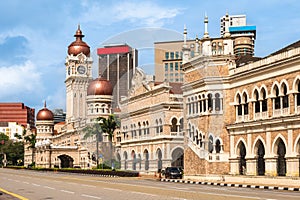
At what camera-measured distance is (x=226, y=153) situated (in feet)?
154

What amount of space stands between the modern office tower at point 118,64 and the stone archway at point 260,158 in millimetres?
28469

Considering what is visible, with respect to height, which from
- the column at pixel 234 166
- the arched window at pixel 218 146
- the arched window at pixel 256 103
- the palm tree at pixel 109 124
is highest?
the arched window at pixel 256 103

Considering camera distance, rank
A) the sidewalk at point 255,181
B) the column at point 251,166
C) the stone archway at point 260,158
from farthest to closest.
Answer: the column at point 251,166 < the stone archway at point 260,158 < the sidewalk at point 255,181

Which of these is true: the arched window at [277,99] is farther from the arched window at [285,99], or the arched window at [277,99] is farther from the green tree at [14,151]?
the green tree at [14,151]

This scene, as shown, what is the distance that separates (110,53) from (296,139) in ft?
82.7

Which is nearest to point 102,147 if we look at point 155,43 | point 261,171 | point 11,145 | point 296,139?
point 155,43

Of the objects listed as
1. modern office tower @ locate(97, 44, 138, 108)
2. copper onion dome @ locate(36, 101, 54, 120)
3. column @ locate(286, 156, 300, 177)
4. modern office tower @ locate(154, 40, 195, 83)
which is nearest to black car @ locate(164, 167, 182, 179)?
column @ locate(286, 156, 300, 177)

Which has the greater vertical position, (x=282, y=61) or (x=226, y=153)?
(x=282, y=61)

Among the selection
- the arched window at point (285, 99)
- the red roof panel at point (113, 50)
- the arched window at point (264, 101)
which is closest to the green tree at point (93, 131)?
the red roof panel at point (113, 50)

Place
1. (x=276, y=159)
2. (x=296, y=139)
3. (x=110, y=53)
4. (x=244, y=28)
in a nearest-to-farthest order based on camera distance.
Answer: (x=110, y=53) < (x=296, y=139) < (x=276, y=159) < (x=244, y=28)

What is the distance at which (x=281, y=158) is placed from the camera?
41156mm

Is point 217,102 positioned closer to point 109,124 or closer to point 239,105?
point 239,105

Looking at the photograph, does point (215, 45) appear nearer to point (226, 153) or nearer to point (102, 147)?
point (226, 153)

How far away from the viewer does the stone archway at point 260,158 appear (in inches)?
1706
